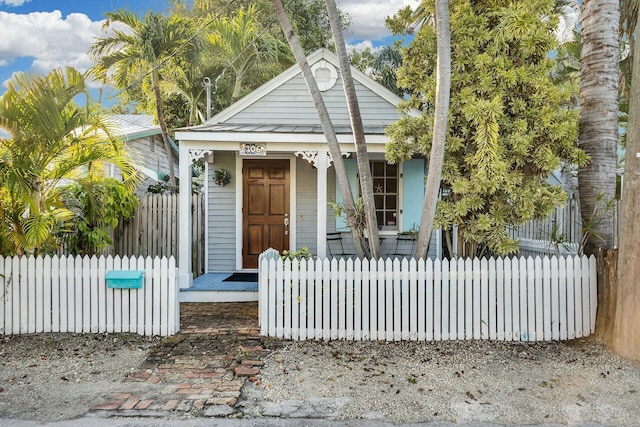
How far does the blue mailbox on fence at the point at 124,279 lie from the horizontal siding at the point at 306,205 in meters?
4.20

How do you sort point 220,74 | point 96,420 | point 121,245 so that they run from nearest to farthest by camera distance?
point 96,420, point 121,245, point 220,74

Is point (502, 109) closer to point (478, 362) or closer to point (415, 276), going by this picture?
point (415, 276)

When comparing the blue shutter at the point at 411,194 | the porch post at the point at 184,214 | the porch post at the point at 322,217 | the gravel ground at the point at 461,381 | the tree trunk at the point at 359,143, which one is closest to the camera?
the gravel ground at the point at 461,381

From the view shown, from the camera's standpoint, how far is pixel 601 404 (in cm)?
391

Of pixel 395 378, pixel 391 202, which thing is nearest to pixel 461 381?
pixel 395 378

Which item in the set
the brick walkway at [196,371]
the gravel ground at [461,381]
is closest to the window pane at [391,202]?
the brick walkway at [196,371]

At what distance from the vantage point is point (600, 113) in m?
5.73

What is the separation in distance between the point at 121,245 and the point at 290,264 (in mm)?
A: 5074

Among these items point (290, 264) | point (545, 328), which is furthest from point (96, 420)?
point (545, 328)

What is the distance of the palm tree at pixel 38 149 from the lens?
5.67 metres

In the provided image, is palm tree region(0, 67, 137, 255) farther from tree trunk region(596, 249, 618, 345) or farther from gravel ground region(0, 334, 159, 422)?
tree trunk region(596, 249, 618, 345)

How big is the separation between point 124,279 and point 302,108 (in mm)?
5227

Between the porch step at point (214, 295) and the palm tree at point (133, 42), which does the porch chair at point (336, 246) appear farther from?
the palm tree at point (133, 42)

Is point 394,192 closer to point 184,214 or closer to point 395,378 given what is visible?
point 184,214
